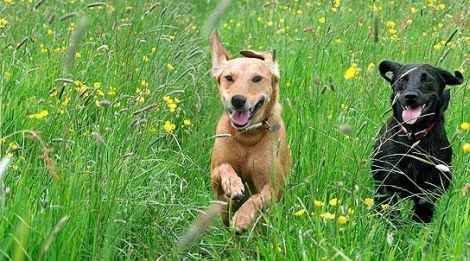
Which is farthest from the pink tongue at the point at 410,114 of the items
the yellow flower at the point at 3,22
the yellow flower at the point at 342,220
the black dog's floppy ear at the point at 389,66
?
the yellow flower at the point at 3,22

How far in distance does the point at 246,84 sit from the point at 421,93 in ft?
3.05

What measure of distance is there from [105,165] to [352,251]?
1.10m

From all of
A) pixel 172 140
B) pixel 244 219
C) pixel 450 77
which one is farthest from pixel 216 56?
pixel 450 77

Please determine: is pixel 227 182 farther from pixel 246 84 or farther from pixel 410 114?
pixel 410 114

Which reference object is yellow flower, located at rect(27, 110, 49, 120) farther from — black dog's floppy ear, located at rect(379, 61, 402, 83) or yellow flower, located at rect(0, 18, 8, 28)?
black dog's floppy ear, located at rect(379, 61, 402, 83)

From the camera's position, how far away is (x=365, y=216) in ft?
11.4

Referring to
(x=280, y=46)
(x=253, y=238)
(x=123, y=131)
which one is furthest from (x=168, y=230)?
(x=280, y=46)

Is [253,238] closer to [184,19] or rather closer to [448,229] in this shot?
[448,229]

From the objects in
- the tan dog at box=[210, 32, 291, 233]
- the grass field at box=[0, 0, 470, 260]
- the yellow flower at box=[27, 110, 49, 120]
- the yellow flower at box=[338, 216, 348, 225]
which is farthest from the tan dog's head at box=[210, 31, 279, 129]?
the yellow flower at box=[338, 216, 348, 225]

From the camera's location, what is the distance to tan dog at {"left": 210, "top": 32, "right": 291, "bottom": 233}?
14.2 ft

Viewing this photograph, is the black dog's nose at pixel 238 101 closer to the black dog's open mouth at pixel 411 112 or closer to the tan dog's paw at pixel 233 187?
the tan dog's paw at pixel 233 187

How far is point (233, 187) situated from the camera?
4121 mm

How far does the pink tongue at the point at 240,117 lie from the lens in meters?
4.31

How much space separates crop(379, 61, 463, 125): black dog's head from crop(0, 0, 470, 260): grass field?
→ 141 mm
